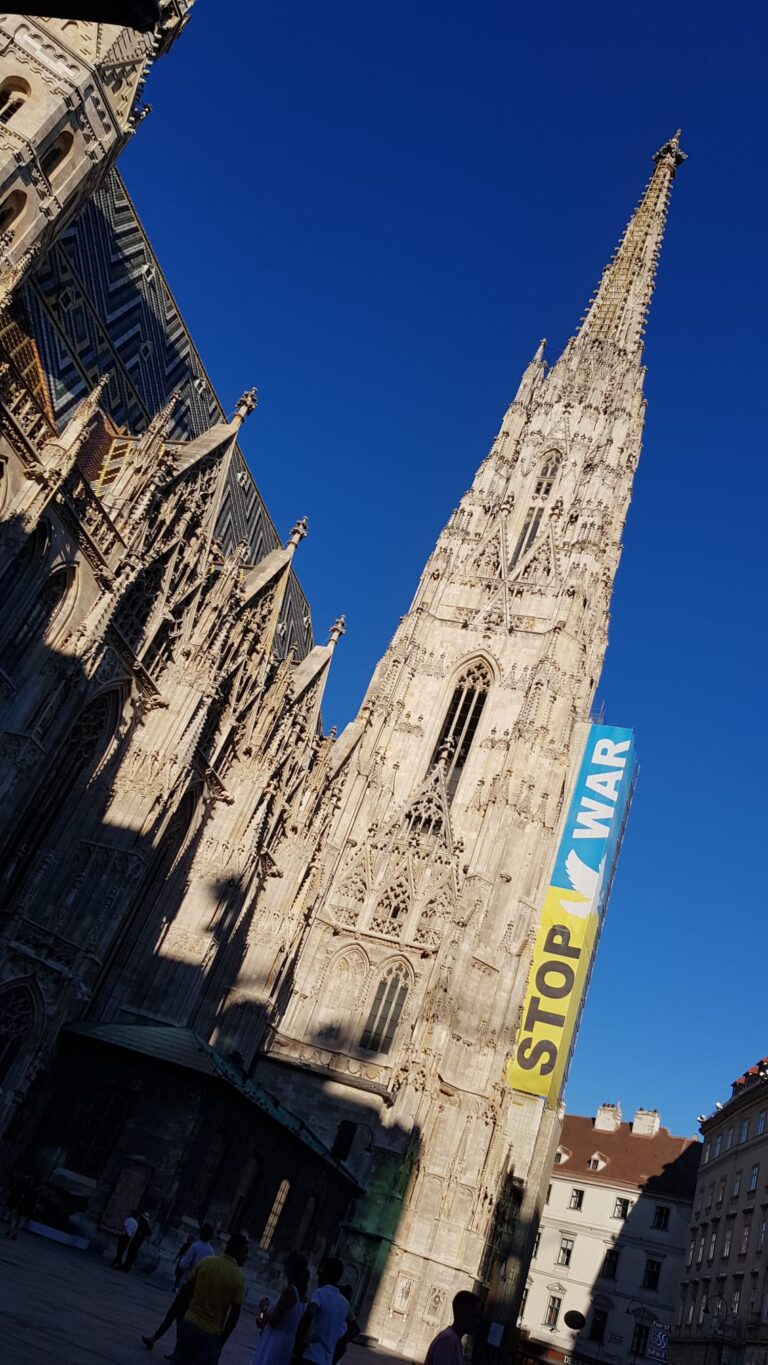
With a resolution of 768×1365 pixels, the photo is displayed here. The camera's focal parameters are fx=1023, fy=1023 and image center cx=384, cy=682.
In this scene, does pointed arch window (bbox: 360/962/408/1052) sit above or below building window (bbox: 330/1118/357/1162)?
above

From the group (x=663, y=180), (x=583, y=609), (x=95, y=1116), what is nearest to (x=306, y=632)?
(x=583, y=609)

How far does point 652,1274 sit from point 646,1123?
33.4 feet

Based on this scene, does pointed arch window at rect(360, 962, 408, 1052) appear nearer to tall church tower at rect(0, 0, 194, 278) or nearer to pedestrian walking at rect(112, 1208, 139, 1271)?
pedestrian walking at rect(112, 1208, 139, 1271)

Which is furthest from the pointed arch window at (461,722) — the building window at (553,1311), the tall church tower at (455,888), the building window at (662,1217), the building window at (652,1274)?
the building window at (553,1311)

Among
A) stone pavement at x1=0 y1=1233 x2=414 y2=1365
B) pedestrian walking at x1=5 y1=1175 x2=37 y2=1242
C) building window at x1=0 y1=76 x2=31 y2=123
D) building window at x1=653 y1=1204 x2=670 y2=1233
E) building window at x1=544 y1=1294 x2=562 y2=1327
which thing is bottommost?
stone pavement at x1=0 y1=1233 x2=414 y2=1365

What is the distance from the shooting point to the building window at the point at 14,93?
71.6ft

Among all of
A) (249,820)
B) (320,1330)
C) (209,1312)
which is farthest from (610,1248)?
(209,1312)

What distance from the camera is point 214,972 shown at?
3162 centimetres

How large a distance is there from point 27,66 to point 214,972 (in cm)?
2432

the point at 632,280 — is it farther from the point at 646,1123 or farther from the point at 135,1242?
the point at 135,1242

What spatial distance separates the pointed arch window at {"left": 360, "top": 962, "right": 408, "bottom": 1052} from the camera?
34.9 metres

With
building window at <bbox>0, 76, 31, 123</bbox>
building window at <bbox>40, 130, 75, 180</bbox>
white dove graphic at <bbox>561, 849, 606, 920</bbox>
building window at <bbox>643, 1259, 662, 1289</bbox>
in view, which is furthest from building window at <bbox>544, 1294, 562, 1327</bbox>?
building window at <bbox>0, 76, 31, 123</bbox>

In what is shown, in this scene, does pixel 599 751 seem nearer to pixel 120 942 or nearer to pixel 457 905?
pixel 457 905

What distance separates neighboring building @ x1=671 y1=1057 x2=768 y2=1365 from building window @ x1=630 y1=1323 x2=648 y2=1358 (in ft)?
16.7
